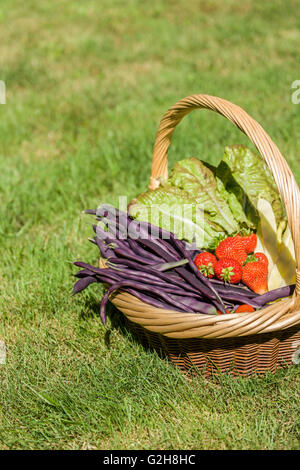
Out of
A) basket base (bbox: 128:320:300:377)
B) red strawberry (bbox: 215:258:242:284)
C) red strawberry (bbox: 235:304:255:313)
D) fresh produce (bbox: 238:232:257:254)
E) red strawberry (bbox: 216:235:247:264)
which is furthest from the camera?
fresh produce (bbox: 238:232:257:254)

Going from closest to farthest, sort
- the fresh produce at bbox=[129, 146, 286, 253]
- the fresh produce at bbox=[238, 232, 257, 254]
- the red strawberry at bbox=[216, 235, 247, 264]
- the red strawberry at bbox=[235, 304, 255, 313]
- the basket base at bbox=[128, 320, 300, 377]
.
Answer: the basket base at bbox=[128, 320, 300, 377] → the red strawberry at bbox=[235, 304, 255, 313] → the red strawberry at bbox=[216, 235, 247, 264] → the fresh produce at bbox=[238, 232, 257, 254] → the fresh produce at bbox=[129, 146, 286, 253]

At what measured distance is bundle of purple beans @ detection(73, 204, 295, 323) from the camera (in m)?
Result: 2.23

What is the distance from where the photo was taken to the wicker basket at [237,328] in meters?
1.97

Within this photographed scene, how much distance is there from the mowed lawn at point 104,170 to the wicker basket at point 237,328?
0.08 meters

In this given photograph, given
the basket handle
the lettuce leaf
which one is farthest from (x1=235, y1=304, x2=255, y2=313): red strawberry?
the lettuce leaf

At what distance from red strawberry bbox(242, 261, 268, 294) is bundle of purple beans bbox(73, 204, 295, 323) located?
1.6 inches

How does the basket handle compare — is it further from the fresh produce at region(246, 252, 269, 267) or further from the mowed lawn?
the mowed lawn

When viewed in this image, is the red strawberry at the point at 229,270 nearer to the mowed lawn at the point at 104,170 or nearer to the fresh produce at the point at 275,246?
the fresh produce at the point at 275,246

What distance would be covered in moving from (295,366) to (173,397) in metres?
0.58

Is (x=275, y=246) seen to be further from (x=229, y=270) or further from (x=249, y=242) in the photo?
(x=229, y=270)

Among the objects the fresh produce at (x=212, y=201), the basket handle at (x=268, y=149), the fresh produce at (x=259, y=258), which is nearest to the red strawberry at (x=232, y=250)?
the fresh produce at (x=259, y=258)

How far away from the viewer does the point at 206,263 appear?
2.48 m

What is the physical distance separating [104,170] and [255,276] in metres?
2.25

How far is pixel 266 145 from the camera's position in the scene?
2094 millimetres
